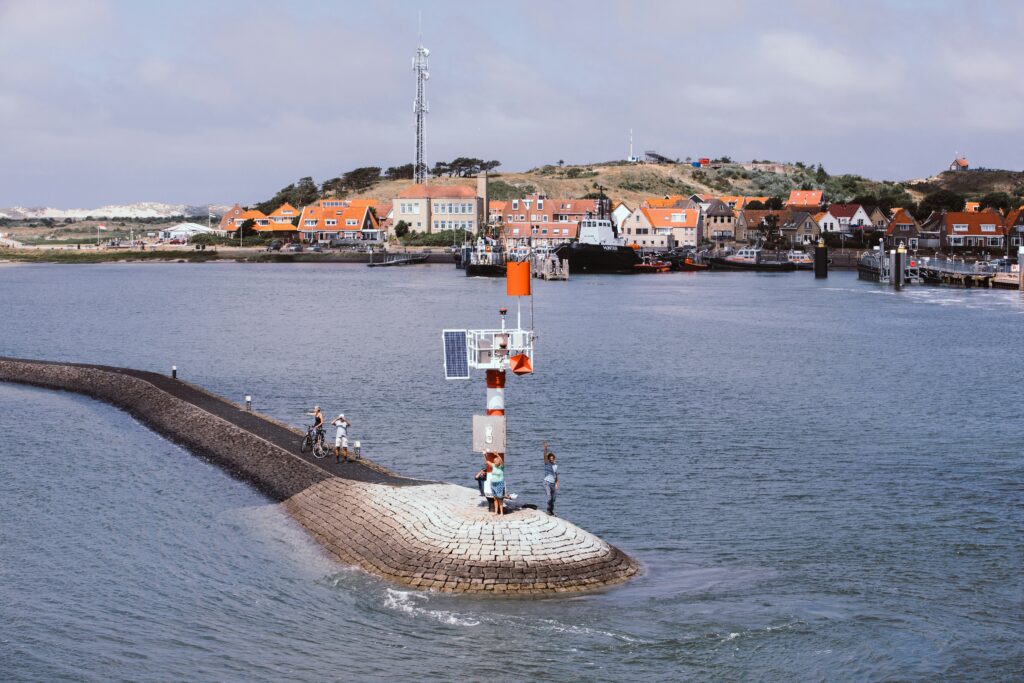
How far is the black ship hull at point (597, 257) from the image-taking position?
169 metres

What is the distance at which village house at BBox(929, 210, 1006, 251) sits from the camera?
613 feet

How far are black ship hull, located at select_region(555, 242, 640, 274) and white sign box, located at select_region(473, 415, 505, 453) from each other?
143 m

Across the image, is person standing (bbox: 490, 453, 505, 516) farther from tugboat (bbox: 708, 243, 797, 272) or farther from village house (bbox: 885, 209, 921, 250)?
village house (bbox: 885, 209, 921, 250)

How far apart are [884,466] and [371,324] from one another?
55.9 m

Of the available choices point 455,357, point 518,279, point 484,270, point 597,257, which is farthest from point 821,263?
point 518,279

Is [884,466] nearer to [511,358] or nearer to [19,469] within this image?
[511,358]

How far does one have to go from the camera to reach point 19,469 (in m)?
37.3

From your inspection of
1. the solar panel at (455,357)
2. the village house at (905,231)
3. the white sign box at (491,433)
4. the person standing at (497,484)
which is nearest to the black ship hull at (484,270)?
the village house at (905,231)

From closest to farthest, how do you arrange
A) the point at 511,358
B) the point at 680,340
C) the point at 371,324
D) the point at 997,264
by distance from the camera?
the point at 511,358 < the point at 680,340 < the point at 371,324 < the point at 997,264

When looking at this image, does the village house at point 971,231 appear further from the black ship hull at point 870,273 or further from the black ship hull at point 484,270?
the black ship hull at point 484,270

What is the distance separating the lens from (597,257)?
171625mm

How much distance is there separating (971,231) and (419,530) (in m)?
181

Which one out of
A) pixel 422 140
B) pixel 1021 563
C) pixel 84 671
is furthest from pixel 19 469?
pixel 422 140

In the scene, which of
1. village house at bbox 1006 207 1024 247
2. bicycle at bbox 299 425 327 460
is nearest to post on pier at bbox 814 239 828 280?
village house at bbox 1006 207 1024 247
